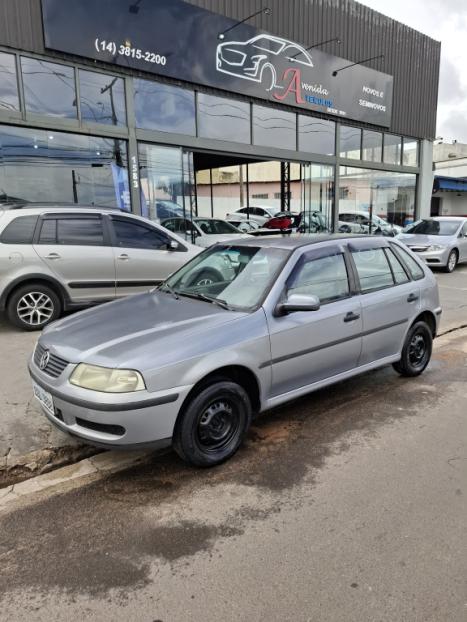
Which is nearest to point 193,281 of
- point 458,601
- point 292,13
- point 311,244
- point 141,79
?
point 311,244

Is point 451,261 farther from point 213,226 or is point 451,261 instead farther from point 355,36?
point 355,36

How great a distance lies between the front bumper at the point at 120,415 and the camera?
2881mm

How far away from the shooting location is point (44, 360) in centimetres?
332

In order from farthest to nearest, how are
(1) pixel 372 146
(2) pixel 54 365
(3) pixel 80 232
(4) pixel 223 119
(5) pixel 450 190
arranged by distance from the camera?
(5) pixel 450 190 < (1) pixel 372 146 < (4) pixel 223 119 < (3) pixel 80 232 < (2) pixel 54 365

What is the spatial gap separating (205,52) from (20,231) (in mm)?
7780

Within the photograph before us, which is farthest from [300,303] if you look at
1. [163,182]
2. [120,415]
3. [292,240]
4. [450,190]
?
[450,190]

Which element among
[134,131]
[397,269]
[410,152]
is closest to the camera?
[397,269]

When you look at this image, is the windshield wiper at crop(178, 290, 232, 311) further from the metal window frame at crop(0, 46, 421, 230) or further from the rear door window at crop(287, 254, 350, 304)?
the metal window frame at crop(0, 46, 421, 230)

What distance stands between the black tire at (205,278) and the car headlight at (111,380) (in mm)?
1465

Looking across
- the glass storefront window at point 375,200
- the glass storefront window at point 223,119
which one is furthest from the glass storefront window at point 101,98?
the glass storefront window at point 375,200

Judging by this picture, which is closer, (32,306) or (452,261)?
(32,306)

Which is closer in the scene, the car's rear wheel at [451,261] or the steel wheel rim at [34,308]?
the steel wheel rim at [34,308]

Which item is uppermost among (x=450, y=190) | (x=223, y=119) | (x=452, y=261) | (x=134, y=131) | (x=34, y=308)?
(x=223, y=119)

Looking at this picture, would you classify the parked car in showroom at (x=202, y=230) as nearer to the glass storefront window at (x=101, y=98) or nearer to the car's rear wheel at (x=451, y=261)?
the glass storefront window at (x=101, y=98)
